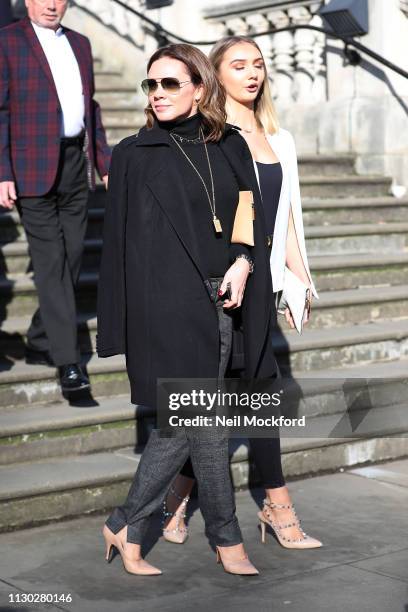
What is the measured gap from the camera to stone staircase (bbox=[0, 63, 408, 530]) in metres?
5.92

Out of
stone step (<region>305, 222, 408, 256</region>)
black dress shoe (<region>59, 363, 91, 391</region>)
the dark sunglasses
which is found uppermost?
the dark sunglasses

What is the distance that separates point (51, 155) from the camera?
649cm

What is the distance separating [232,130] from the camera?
5.07m

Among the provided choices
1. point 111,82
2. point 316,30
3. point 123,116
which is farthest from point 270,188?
point 111,82

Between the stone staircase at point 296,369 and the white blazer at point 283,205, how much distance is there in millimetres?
1261

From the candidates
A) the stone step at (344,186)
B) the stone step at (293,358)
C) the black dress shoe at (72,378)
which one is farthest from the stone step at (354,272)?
the black dress shoe at (72,378)

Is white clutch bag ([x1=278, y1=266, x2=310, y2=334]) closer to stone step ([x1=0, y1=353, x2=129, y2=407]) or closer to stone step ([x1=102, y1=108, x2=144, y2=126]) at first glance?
stone step ([x1=0, y1=353, x2=129, y2=407])

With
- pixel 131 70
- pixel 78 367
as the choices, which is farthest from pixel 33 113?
pixel 131 70

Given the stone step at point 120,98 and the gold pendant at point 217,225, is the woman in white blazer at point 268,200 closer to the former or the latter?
the gold pendant at point 217,225

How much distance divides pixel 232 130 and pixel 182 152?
0.31 meters

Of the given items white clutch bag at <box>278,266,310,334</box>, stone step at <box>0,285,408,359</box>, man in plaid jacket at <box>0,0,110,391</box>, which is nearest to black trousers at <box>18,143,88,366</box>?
man in plaid jacket at <box>0,0,110,391</box>

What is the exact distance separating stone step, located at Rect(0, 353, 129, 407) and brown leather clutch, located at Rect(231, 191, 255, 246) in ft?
6.45

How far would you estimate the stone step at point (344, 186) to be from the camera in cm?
944

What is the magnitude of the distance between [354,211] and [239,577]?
15.5ft
